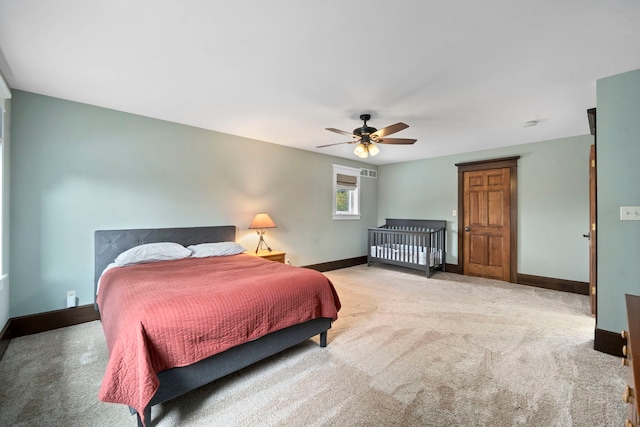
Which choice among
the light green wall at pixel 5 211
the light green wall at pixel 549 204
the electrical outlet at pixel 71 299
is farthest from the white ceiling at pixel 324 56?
the electrical outlet at pixel 71 299

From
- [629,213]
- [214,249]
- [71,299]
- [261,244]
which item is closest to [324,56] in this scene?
[214,249]

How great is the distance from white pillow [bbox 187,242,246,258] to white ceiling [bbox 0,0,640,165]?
1.64m

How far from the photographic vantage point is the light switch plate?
2.22m

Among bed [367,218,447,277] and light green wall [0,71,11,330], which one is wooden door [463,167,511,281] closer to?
bed [367,218,447,277]

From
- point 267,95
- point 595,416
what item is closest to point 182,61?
point 267,95

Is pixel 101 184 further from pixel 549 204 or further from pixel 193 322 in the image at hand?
pixel 549 204

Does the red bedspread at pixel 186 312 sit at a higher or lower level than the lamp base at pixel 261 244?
lower

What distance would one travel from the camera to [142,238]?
3312 mm

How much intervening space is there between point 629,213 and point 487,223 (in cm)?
276

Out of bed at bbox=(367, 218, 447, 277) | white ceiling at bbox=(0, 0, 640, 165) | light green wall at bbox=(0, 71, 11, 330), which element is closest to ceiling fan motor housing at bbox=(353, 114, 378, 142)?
white ceiling at bbox=(0, 0, 640, 165)

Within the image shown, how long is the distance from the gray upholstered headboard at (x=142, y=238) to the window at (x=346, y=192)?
96.6 inches

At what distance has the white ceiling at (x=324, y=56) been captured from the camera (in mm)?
1628

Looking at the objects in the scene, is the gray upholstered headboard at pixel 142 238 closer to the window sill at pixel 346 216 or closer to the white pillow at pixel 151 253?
the white pillow at pixel 151 253

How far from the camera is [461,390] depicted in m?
1.83
